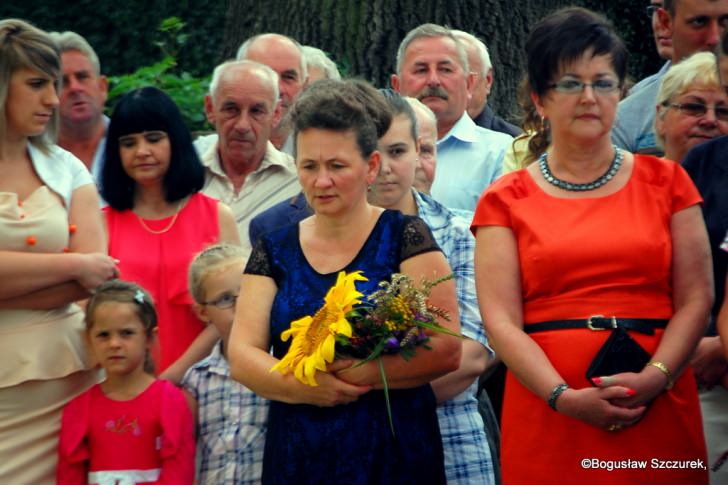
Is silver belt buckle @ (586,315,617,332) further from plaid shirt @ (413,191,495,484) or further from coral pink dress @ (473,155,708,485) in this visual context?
plaid shirt @ (413,191,495,484)

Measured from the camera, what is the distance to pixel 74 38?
707 cm

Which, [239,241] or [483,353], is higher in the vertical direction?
[239,241]

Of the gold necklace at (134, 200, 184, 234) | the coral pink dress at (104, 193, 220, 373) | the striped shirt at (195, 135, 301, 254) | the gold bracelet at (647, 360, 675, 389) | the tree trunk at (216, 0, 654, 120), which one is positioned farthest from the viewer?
the tree trunk at (216, 0, 654, 120)

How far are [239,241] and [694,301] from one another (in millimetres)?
2380

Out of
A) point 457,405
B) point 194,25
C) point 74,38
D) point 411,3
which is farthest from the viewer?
point 194,25

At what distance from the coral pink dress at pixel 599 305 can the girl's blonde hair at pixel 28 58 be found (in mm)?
2117

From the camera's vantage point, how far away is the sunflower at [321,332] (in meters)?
4.23

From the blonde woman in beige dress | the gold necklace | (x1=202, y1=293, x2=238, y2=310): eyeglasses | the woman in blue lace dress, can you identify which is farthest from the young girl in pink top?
the woman in blue lace dress

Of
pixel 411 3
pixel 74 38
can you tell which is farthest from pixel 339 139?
pixel 411 3

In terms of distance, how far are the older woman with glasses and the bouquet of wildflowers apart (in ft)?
4.83

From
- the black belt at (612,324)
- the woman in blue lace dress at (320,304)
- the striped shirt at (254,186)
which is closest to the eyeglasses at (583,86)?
the woman in blue lace dress at (320,304)

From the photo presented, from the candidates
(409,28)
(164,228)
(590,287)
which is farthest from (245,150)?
(590,287)

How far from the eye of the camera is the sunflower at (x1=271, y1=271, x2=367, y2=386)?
4.23 meters

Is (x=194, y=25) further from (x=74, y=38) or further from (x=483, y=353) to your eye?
(x=483, y=353)
